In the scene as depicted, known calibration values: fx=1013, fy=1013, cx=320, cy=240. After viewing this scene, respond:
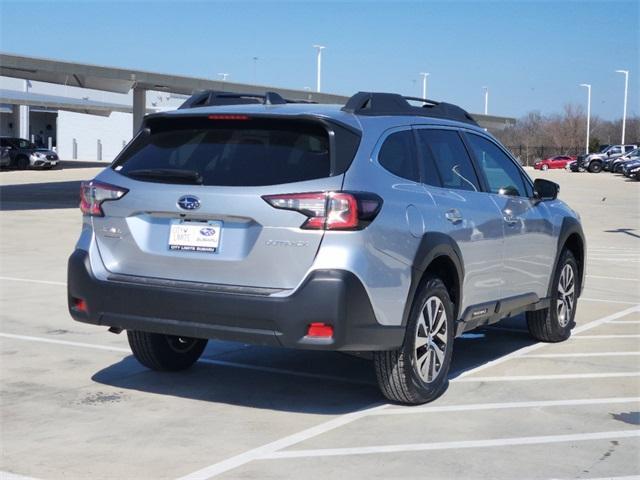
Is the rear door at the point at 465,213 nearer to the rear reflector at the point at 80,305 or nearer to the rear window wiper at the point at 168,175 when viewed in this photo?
the rear window wiper at the point at 168,175

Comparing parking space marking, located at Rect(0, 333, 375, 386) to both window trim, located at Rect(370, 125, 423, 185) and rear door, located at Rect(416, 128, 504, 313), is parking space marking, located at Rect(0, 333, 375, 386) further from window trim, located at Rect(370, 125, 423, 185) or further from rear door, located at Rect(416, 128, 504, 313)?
window trim, located at Rect(370, 125, 423, 185)

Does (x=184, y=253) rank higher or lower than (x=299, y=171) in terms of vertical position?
lower

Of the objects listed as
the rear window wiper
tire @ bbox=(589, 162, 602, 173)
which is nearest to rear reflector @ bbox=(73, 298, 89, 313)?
the rear window wiper

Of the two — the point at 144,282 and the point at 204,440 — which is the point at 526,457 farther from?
the point at 144,282

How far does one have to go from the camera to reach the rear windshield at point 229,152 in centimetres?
580

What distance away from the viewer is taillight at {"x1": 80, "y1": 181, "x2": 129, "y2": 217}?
20.2ft

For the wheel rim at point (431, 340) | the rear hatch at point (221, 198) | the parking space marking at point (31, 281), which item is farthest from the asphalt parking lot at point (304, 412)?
the parking space marking at point (31, 281)

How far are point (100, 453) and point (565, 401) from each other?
3.11 m

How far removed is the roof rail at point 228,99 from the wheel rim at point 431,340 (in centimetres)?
169

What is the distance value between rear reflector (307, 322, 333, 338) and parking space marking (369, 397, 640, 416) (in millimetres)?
917

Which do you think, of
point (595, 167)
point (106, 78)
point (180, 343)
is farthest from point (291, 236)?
point (595, 167)

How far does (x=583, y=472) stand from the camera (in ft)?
16.8

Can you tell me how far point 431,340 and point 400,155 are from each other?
3.93ft

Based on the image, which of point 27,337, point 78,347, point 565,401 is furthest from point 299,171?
point 27,337
